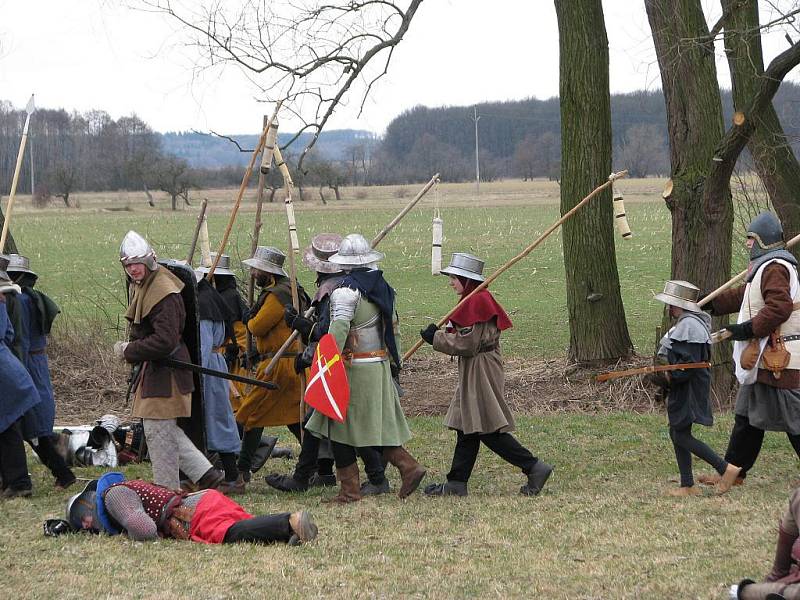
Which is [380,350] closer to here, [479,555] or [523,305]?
[479,555]

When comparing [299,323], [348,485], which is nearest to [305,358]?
[299,323]

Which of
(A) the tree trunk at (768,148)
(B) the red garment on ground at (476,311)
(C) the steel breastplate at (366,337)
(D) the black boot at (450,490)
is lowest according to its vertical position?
(D) the black boot at (450,490)

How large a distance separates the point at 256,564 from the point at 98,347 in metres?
8.77

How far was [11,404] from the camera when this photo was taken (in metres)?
7.88

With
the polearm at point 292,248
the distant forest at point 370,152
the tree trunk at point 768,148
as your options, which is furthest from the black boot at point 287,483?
the distant forest at point 370,152

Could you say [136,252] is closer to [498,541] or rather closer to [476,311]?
[476,311]

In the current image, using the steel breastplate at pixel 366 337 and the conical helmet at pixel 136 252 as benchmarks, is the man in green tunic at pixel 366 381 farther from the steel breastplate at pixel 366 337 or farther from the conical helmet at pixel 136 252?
the conical helmet at pixel 136 252

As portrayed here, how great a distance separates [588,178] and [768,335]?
568 centimetres

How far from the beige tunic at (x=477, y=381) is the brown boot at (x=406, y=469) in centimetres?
35

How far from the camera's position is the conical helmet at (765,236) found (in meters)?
7.30

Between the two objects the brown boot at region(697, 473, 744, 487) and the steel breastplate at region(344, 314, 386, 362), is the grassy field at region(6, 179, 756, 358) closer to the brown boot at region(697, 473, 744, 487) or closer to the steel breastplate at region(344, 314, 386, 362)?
the brown boot at region(697, 473, 744, 487)

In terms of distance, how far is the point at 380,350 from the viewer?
760 cm

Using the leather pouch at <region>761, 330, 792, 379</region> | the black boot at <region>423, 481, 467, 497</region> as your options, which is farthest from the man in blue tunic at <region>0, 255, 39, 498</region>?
the leather pouch at <region>761, 330, 792, 379</region>

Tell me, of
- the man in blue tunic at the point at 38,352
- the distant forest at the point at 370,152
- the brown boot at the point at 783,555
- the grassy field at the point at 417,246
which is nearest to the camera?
the brown boot at the point at 783,555
